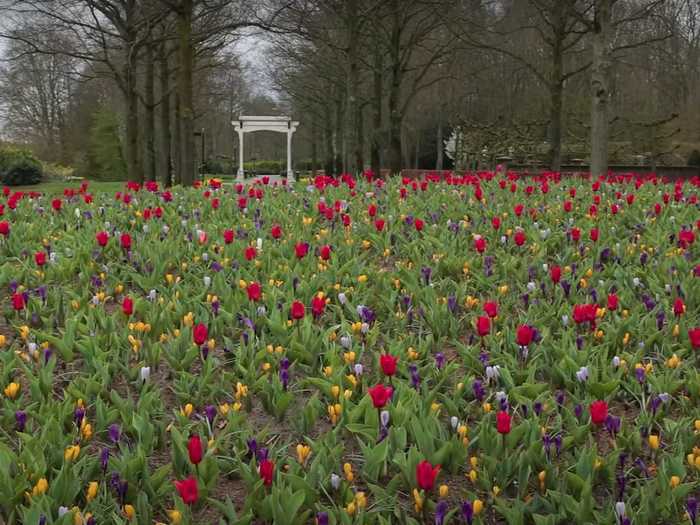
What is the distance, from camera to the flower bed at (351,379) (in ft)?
7.34

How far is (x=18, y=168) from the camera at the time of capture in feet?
88.3

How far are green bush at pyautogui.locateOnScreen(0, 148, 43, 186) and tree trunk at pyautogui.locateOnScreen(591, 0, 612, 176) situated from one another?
21.8m

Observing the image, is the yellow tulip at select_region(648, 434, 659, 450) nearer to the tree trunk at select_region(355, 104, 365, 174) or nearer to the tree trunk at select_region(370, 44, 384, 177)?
the tree trunk at select_region(355, 104, 365, 174)

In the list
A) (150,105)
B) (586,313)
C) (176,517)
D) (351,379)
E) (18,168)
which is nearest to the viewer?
(176,517)

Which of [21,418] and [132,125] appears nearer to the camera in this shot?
[21,418]

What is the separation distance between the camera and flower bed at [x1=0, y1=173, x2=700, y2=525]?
224 cm

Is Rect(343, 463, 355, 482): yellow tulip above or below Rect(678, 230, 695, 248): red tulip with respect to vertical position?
below

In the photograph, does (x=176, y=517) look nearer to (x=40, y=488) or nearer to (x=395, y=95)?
(x=40, y=488)

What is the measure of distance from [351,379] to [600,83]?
35.2ft

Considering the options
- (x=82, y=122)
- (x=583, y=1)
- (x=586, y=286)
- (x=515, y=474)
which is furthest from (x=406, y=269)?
(x=82, y=122)

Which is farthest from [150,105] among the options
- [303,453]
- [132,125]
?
[303,453]

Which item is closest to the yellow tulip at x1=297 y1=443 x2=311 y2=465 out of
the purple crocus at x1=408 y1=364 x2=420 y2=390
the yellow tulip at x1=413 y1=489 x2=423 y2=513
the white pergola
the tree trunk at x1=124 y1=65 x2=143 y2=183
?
the yellow tulip at x1=413 y1=489 x2=423 y2=513

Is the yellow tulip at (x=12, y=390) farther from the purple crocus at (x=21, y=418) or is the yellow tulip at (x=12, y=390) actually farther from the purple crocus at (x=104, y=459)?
the purple crocus at (x=104, y=459)

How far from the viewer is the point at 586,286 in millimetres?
4234
